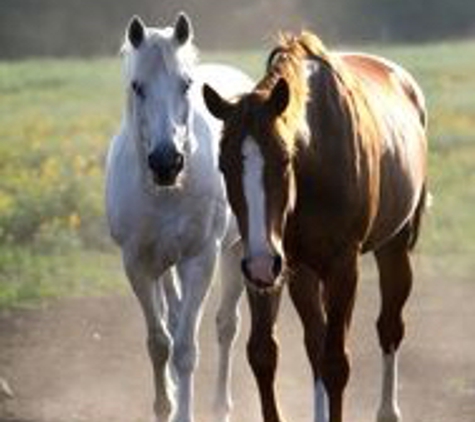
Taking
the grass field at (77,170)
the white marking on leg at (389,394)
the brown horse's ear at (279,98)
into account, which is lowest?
the grass field at (77,170)

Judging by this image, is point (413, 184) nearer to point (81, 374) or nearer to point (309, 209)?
point (309, 209)

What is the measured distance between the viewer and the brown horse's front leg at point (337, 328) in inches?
304

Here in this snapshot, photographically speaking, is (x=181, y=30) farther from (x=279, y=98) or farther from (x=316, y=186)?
(x=279, y=98)

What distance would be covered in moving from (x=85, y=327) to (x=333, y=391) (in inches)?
175

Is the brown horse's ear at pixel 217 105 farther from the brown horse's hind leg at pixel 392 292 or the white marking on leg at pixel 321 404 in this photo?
the brown horse's hind leg at pixel 392 292

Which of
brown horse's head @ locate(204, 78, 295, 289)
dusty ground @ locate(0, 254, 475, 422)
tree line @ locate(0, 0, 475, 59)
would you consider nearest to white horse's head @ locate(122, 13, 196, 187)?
brown horse's head @ locate(204, 78, 295, 289)

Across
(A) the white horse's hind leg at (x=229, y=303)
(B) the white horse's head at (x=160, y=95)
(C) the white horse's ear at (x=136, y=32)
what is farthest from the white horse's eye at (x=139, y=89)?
(A) the white horse's hind leg at (x=229, y=303)

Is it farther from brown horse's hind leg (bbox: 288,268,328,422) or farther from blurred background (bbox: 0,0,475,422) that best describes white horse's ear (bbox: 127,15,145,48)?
blurred background (bbox: 0,0,475,422)

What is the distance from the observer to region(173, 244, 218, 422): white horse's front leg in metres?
8.68

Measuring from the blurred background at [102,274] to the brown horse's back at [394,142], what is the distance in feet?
4.49

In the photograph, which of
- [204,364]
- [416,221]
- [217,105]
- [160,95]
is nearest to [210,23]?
[204,364]

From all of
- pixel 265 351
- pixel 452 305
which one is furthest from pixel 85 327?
pixel 265 351

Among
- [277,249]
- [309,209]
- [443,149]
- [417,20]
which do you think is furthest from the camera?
[417,20]

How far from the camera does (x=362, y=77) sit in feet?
28.9
